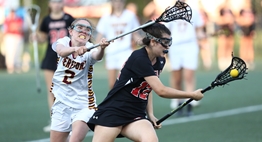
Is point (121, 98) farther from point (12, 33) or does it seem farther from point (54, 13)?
point (12, 33)

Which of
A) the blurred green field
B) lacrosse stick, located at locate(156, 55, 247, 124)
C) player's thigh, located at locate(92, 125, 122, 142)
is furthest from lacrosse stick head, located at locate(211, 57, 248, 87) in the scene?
the blurred green field

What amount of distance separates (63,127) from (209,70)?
17.9m

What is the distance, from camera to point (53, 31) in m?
10.9

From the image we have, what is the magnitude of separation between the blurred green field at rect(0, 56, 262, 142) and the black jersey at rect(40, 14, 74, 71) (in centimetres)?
113

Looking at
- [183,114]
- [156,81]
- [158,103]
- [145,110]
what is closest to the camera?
[156,81]

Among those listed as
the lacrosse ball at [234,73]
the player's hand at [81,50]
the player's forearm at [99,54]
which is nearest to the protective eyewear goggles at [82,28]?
the player's forearm at [99,54]

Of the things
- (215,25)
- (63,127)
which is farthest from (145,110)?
(215,25)

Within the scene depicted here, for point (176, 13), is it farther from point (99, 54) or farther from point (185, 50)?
point (185, 50)

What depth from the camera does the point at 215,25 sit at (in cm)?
3072

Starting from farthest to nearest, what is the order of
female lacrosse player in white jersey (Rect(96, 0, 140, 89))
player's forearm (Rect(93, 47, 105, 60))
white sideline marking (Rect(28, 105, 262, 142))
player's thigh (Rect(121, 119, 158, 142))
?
female lacrosse player in white jersey (Rect(96, 0, 140, 89))
white sideline marking (Rect(28, 105, 262, 142))
player's forearm (Rect(93, 47, 105, 60))
player's thigh (Rect(121, 119, 158, 142))

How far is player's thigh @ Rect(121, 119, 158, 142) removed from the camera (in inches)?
251

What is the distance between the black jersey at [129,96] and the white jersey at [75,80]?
0.60 meters

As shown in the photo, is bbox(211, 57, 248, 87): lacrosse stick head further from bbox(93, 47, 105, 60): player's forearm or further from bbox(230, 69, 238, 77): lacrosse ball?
bbox(93, 47, 105, 60): player's forearm

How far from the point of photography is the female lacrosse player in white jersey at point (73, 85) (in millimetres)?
7234
